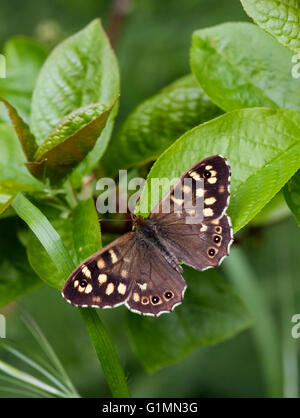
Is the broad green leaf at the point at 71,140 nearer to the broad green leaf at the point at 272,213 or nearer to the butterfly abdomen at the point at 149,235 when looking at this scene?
the butterfly abdomen at the point at 149,235

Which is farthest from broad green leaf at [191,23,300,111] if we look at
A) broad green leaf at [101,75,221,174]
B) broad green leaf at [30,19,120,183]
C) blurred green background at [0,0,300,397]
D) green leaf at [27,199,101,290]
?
blurred green background at [0,0,300,397]

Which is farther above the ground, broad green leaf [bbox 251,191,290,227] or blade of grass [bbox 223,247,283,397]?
broad green leaf [bbox 251,191,290,227]

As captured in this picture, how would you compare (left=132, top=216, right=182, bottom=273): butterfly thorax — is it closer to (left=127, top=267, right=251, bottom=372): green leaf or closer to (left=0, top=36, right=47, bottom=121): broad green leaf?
(left=127, top=267, right=251, bottom=372): green leaf

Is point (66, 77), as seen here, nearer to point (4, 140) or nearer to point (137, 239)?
point (4, 140)

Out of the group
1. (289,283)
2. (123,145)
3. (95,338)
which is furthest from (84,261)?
(289,283)

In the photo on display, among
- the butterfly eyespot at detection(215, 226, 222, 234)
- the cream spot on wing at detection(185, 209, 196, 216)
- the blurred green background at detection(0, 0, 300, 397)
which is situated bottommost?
the blurred green background at detection(0, 0, 300, 397)

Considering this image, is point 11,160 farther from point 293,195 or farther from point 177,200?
point 293,195

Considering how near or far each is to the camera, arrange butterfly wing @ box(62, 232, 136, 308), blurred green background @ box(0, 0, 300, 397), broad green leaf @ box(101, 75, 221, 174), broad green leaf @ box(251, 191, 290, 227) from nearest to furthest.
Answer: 1. butterfly wing @ box(62, 232, 136, 308)
2. broad green leaf @ box(101, 75, 221, 174)
3. broad green leaf @ box(251, 191, 290, 227)
4. blurred green background @ box(0, 0, 300, 397)
